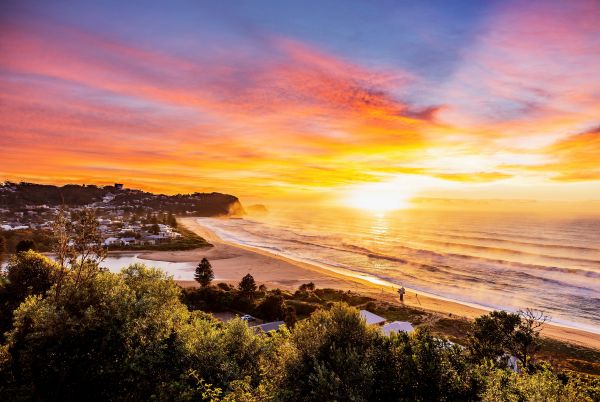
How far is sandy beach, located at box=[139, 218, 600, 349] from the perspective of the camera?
39787 millimetres

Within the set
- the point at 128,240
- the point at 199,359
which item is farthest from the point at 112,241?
the point at 199,359

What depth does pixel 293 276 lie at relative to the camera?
62562 mm

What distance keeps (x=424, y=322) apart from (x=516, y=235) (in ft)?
333

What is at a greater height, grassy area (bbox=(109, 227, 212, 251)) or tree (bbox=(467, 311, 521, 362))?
tree (bbox=(467, 311, 521, 362))

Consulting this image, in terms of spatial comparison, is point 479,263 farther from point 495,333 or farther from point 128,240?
point 128,240

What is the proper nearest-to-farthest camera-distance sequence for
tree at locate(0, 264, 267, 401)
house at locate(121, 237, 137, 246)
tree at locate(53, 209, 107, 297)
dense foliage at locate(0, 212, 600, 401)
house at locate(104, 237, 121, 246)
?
dense foliage at locate(0, 212, 600, 401) < tree at locate(0, 264, 267, 401) < tree at locate(53, 209, 107, 297) < house at locate(104, 237, 121, 246) < house at locate(121, 237, 137, 246)

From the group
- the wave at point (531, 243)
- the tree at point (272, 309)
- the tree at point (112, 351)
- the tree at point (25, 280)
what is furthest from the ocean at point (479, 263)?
the tree at point (25, 280)

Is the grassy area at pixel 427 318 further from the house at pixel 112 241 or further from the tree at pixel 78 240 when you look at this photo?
the house at pixel 112 241

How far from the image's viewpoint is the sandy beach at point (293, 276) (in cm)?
3979

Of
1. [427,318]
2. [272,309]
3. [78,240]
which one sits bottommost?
[427,318]

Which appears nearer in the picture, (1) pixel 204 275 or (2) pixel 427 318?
(2) pixel 427 318

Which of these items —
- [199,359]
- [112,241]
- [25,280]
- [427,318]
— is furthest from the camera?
[112,241]

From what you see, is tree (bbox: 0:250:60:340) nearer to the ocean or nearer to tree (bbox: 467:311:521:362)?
tree (bbox: 467:311:521:362)

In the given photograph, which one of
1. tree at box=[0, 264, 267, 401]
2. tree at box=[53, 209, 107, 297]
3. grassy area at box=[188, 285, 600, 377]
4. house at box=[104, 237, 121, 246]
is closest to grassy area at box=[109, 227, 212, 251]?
house at box=[104, 237, 121, 246]
